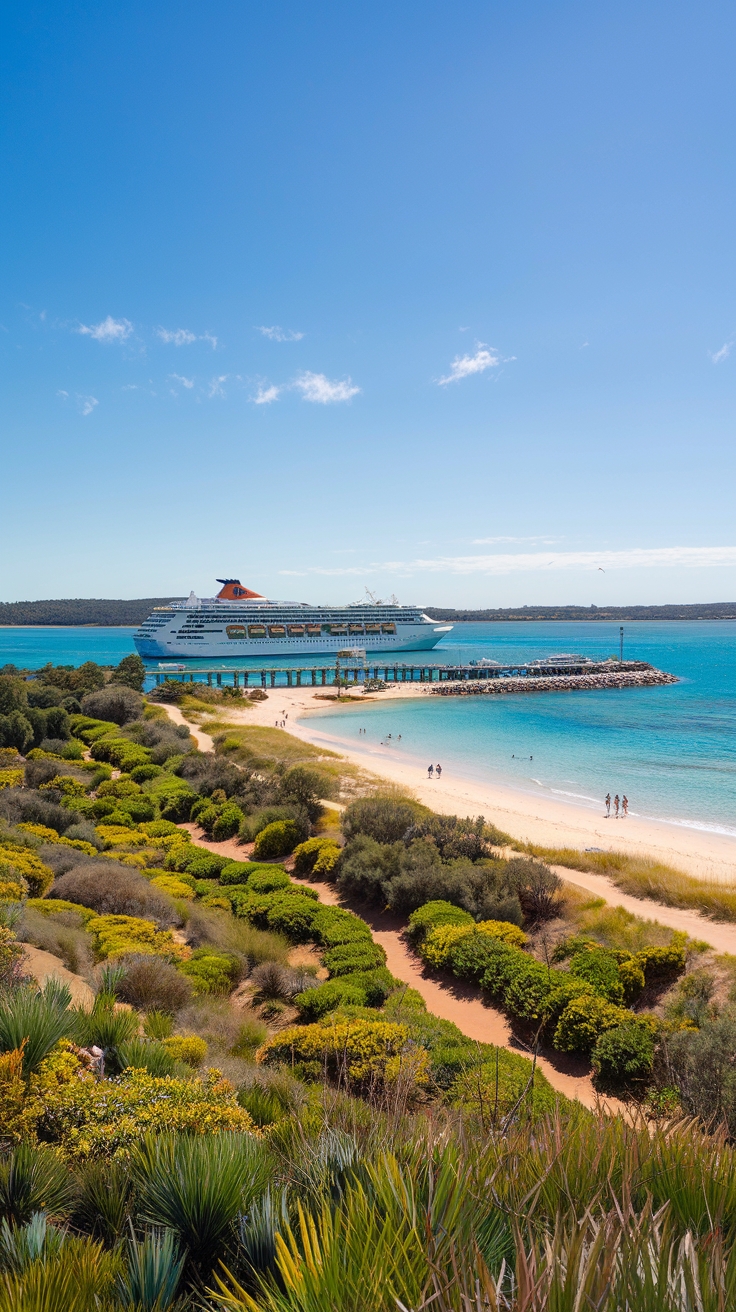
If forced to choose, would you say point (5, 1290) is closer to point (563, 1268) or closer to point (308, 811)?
point (563, 1268)

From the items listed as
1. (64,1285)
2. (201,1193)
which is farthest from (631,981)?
(64,1285)

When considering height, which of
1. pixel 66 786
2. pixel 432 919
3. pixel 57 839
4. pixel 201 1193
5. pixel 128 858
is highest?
pixel 201 1193

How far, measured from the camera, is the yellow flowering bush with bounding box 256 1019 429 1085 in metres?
6.87

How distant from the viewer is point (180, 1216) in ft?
8.70

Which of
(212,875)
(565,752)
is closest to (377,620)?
(565,752)

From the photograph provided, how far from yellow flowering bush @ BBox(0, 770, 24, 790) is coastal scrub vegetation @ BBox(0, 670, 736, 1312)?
17 cm

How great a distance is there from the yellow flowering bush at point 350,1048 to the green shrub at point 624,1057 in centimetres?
224

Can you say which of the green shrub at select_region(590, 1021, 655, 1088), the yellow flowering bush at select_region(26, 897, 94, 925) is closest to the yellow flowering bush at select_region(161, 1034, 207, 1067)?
the yellow flowering bush at select_region(26, 897, 94, 925)

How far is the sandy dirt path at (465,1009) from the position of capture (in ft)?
25.4

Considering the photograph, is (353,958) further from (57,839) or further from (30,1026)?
(57,839)

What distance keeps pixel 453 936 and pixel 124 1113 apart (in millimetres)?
7383

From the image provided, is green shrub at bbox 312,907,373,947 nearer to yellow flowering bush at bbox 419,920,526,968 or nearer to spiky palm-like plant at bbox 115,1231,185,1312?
yellow flowering bush at bbox 419,920,526,968

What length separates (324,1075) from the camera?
2791 mm

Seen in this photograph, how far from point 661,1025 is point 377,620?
3586 inches
